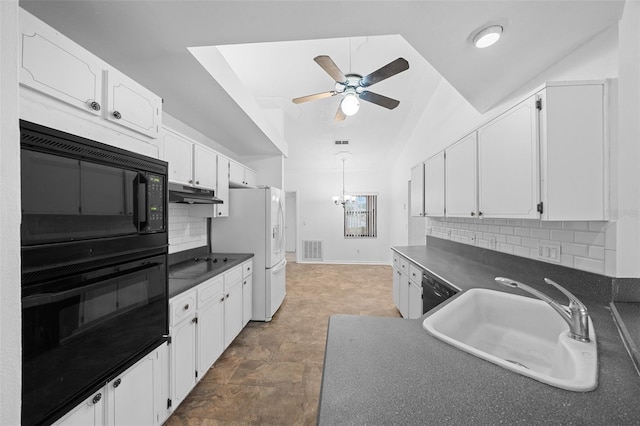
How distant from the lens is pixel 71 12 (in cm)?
125

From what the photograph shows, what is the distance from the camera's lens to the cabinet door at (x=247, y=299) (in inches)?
114

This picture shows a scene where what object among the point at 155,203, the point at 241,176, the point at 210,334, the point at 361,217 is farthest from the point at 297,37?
the point at 361,217

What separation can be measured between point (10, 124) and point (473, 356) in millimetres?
1385

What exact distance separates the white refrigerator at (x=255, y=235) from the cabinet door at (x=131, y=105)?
1.78 m

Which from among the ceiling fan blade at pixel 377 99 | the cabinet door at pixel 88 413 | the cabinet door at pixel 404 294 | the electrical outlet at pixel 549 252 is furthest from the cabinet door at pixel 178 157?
the electrical outlet at pixel 549 252

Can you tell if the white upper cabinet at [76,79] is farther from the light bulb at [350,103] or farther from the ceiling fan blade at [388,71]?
the ceiling fan blade at [388,71]

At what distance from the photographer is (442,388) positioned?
71 centimetres

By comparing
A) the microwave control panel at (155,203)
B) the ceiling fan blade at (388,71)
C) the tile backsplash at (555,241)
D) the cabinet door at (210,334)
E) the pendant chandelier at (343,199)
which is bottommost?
the cabinet door at (210,334)

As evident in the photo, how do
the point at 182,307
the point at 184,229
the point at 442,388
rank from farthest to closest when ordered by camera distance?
the point at 184,229
the point at 182,307
the point at 442,388

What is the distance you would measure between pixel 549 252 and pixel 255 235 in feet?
9.23

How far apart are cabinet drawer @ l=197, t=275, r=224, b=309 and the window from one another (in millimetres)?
4774

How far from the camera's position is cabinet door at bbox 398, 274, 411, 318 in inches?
114

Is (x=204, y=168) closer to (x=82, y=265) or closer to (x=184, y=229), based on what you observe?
(x=184, y=229)

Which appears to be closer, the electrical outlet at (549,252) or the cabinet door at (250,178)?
the electrical outlet at (549,252)
